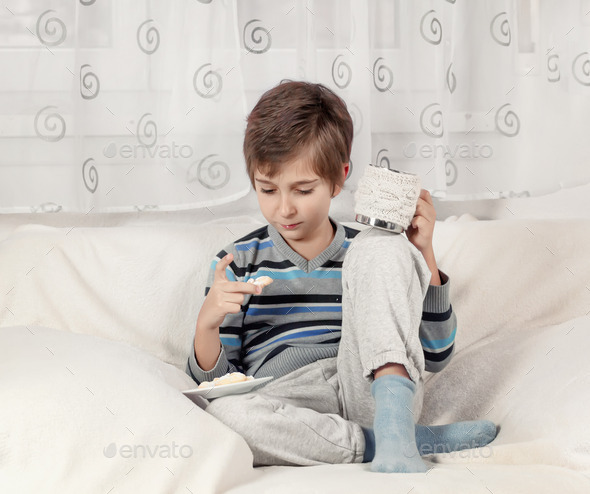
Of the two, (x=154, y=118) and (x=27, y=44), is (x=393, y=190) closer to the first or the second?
(x=154, y=118)

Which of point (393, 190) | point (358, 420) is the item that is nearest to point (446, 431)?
point (358, 420)

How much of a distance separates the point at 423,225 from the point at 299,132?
0.83ft

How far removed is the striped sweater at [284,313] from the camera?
1.13m

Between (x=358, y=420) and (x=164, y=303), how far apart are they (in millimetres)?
462
